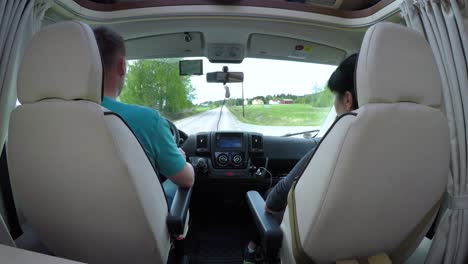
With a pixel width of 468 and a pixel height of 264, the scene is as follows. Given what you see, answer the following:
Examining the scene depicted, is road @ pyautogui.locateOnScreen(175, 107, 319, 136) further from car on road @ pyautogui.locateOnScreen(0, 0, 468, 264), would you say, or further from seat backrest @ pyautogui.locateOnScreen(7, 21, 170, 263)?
seat backrest @ pyautogui.locateOnScreen(7, 21, 170, 263)

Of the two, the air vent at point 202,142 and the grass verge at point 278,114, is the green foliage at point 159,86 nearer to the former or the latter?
the air vent at point 202,142

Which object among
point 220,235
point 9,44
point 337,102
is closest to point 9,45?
point 9,44

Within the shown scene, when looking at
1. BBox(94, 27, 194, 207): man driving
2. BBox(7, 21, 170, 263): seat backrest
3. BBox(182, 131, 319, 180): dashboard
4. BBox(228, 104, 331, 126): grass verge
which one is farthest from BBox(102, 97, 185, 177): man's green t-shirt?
BBox(228, 104, 331, 126): grass verge

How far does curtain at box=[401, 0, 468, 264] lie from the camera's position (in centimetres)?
124

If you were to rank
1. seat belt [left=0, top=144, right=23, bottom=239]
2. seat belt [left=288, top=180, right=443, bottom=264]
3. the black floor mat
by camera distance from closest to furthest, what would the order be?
seat belt [left=288, top=180, right=443, bottom=264]
seat belt [left=0, top=144, right=23, bottom=239]
the black floor mat

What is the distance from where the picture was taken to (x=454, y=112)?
49.8 inches

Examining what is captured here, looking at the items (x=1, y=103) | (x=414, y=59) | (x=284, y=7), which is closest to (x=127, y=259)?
(x=1, y=103)

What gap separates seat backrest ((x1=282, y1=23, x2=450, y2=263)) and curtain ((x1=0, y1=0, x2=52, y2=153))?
1.40 m

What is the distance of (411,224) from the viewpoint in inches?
41.3

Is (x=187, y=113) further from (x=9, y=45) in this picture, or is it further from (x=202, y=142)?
(x=9, y=45)

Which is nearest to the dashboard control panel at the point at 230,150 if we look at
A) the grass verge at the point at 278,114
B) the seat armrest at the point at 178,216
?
the grass verge at the point at 278,114

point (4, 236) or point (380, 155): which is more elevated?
point (380, 155)

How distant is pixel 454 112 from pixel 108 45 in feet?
5.38

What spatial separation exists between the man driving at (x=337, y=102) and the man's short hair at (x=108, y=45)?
3.27 ft
